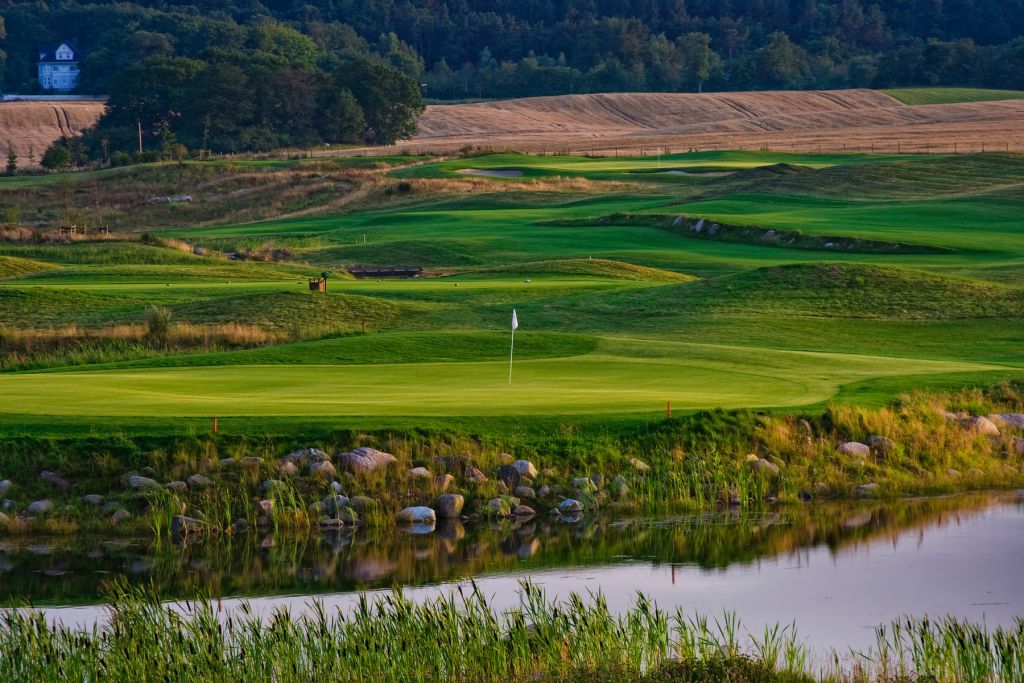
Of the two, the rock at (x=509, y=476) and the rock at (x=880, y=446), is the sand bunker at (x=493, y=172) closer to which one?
the rock at (x=880, y=446)

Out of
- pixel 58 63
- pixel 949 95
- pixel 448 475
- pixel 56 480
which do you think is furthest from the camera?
pixel 58 63

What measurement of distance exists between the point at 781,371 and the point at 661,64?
164343 millimetres

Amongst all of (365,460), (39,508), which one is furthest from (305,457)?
(39,508)

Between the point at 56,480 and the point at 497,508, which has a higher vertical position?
the point at 56,480

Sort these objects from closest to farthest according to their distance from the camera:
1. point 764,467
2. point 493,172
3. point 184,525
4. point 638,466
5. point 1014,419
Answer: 1. point 184,525
2. point 638,466
3. point 764,467
4. point 1014,419
5. point 493,172

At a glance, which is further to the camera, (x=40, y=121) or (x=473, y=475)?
(x=40, y=121)

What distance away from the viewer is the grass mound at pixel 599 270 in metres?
52.2

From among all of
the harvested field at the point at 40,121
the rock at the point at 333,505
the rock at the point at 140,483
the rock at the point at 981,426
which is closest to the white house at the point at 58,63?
the harvested field at the point at 40,121

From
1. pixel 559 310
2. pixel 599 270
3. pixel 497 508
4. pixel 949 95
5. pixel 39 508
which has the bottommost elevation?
pixel 599 270

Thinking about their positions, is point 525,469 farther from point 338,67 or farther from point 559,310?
point 338,67

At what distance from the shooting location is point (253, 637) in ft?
51.1

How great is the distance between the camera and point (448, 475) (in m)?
23.7

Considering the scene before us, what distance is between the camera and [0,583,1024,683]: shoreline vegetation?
14898 millimetres

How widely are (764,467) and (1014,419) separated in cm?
542
